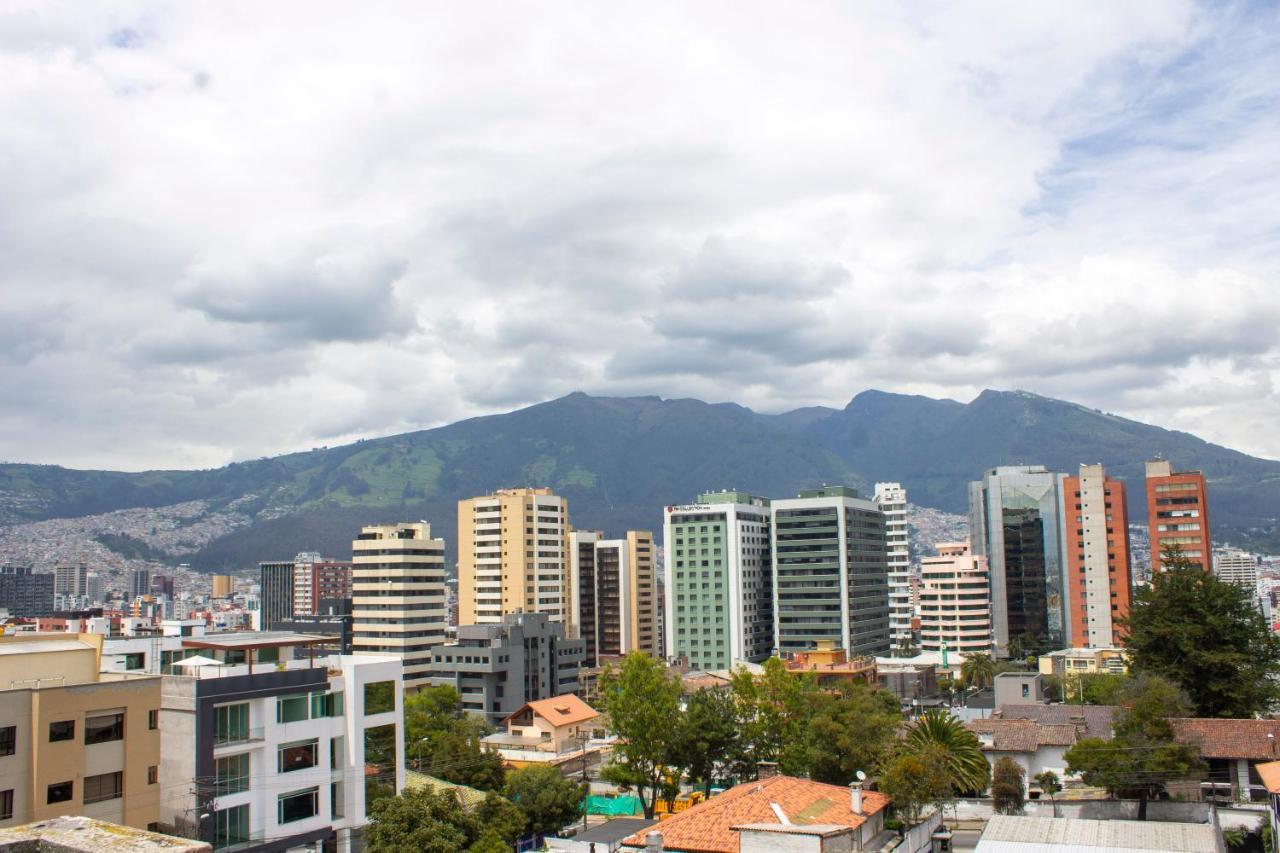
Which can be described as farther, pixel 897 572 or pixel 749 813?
pixel 897 572

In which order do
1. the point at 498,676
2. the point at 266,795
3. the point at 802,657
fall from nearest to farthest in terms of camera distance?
the point at 266,795 < the point at 498,676 < the point at 802,657

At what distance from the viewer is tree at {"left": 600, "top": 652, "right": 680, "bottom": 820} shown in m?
48.0

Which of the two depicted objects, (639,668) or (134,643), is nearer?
(134,643)

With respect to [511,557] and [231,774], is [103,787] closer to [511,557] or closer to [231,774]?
[231,774]

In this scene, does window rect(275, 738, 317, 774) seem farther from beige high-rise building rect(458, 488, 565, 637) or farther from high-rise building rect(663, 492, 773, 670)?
high-rise building rect(663, 492, 773, 670)

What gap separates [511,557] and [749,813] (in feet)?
285

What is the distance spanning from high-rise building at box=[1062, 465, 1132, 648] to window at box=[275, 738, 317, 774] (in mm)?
107070

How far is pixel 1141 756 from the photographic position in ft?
124

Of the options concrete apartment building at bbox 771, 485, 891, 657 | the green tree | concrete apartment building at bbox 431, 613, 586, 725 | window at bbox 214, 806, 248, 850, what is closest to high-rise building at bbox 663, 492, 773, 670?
concrete apartment building at bbox 771, 485, 891, 657

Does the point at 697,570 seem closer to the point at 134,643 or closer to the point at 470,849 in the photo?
the point at 134,643

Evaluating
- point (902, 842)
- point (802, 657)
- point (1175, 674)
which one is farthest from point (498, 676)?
point (902, 842)

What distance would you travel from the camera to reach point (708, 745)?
48.0m

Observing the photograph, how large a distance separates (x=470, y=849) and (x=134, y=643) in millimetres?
19713

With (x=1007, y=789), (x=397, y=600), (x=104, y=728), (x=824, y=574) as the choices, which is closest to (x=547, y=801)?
(x=1007, y=789)
